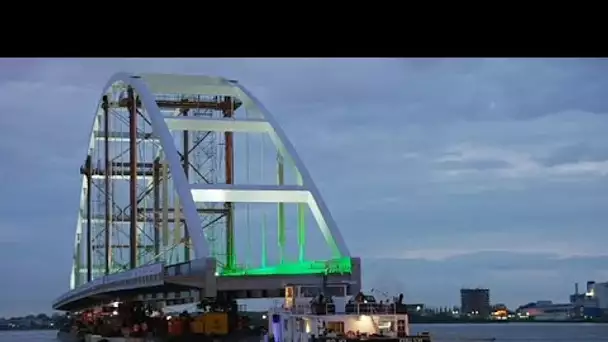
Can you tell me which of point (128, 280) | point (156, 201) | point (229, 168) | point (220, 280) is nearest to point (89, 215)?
point (156, 201)

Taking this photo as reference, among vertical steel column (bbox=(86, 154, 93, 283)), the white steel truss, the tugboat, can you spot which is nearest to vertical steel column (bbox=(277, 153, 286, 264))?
the white steel truss

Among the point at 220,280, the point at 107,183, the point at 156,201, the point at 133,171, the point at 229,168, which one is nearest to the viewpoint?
the point at 220,280

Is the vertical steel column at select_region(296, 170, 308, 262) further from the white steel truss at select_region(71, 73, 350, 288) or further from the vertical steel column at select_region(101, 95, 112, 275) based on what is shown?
the vertical steel column at select_region(101, 95, 112, 275)

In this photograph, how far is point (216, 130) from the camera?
28.1 meters

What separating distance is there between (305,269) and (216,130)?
6048 millimetres

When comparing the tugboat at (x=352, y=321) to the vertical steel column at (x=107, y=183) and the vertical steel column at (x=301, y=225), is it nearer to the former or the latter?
the vertical steel column at (x=301, y=225)

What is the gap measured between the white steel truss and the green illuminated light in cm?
53

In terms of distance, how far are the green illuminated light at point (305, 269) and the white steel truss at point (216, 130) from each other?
0.53 meters

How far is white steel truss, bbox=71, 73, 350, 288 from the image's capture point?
2412cm

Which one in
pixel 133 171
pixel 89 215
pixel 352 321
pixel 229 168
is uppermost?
pixel 229 168

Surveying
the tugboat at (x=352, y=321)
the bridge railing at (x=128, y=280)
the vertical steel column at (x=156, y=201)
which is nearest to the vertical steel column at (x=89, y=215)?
the bridge railing at (x=128, y=280)

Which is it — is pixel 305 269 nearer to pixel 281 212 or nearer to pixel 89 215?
pixel 281 212

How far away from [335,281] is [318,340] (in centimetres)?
561
